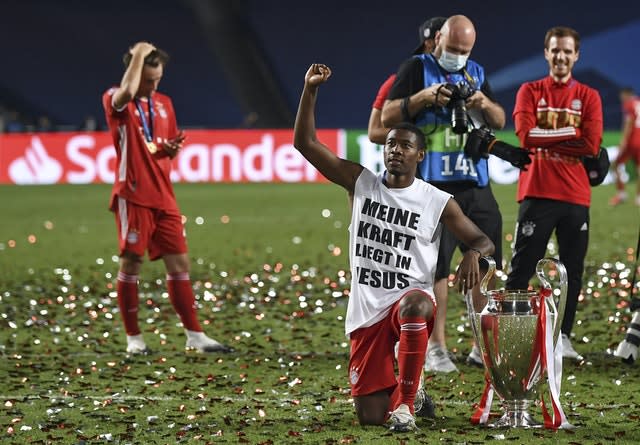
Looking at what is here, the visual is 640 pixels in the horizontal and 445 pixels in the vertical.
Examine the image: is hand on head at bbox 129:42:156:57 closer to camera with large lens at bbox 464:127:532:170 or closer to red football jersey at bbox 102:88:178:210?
red football jersey at bbox 102:88:178:210

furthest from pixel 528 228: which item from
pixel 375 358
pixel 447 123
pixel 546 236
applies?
pixel 375 358

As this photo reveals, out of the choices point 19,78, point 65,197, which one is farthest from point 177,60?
point 65,197

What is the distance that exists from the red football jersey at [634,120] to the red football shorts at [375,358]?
14.9 metres

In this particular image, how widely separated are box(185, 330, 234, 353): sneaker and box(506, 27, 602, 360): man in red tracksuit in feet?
5.99

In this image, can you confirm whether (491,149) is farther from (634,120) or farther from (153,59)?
(634,120)

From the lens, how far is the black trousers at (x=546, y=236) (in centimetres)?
713

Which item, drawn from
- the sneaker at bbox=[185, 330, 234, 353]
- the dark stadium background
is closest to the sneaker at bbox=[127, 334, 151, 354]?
the sneaker at bbox=[185, 330, 234, 353]

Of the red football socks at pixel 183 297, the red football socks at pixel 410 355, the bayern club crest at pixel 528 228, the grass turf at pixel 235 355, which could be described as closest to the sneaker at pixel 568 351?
the grass turf at pixel 235 355

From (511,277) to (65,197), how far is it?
53.7 ft

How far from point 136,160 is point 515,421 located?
3.30 meters

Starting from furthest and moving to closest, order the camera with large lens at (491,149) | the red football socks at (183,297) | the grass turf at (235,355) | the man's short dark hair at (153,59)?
the red football socks at (183,297)
the man's short dark hair at (153,59)
the camera with large lens at (491,149)
the grass turf at (235,355)

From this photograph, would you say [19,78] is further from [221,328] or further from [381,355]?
[381,355]

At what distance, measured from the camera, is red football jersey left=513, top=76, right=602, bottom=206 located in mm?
7051

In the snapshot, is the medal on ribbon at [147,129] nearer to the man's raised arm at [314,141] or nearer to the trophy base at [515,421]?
the man's raised arm at [314,141]
